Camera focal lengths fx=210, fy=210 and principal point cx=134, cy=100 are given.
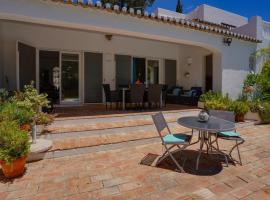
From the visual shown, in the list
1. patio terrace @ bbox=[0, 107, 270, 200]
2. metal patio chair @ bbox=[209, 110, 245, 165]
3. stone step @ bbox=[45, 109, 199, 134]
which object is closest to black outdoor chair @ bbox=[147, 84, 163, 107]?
stone step @ bbox=[45, 109, 199, 134]

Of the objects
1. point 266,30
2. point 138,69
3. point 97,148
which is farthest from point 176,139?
point 266,30

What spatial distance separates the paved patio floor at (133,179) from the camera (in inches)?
122

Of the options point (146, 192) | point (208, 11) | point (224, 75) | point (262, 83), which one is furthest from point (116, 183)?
point (208, 11)

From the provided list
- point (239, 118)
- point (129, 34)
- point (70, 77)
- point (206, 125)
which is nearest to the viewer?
point (206, 125)

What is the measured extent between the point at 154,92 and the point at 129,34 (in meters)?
2.50

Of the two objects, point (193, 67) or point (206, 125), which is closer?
point (206, 125)

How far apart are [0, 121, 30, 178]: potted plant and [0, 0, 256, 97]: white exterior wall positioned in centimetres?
334

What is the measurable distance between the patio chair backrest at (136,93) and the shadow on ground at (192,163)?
3.42 metres

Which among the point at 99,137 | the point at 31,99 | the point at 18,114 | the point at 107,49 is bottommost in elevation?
the point at 99,137

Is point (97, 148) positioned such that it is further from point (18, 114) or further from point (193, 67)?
point (193, 67)

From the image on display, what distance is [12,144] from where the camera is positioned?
11.4 feet

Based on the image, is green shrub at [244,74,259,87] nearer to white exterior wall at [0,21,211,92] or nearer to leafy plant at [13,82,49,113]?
white exterior wall at [0,21,211,92]

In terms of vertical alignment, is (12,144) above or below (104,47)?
below

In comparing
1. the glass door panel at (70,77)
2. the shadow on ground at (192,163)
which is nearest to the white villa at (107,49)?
the glass door panel at (70,77)
